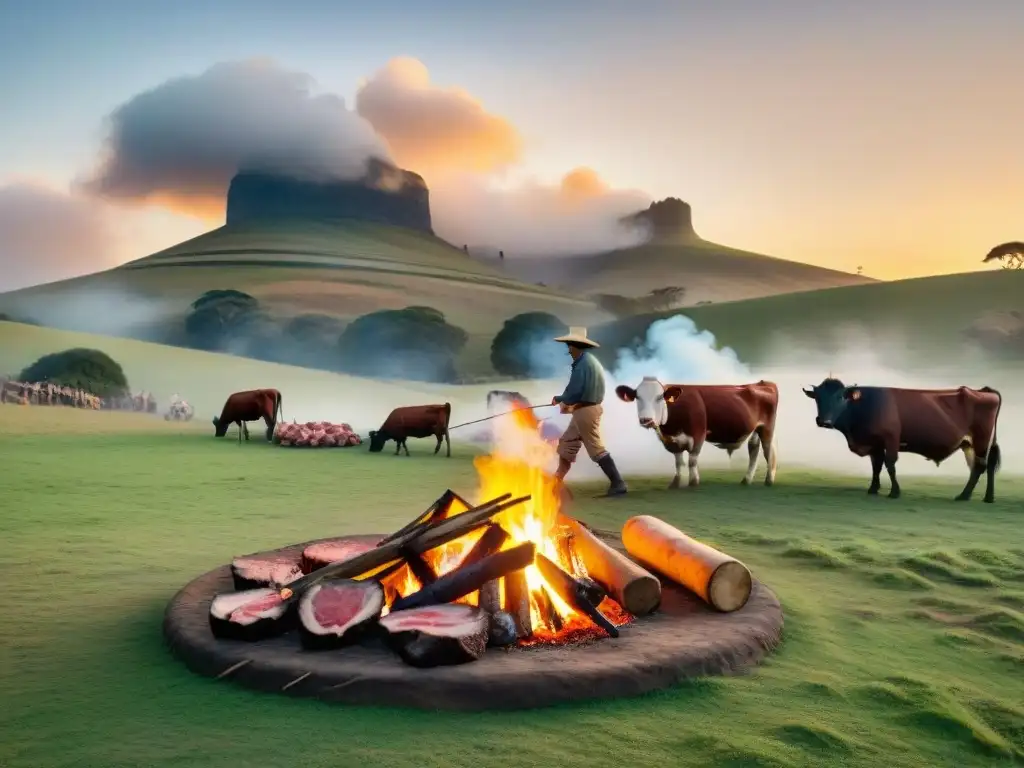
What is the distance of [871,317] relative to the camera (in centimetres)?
5103

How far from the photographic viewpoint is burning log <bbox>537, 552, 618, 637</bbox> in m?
5.05

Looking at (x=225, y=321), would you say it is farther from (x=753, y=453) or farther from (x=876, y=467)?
(x=876, y=467)

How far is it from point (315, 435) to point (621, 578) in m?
16.6

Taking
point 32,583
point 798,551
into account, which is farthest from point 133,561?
point 798,551

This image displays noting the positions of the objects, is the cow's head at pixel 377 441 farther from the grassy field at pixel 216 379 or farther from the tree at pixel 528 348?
the tree at pixel 528 348

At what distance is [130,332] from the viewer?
224 ft

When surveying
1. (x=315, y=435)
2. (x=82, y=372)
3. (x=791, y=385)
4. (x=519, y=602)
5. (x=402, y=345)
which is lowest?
(x=519, y=602)

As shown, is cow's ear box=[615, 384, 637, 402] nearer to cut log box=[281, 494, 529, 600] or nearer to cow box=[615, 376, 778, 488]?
cow box=[615, 376, 778, 488]

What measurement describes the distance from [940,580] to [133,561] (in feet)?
23.7

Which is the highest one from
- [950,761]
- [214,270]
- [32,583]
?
[214,270]

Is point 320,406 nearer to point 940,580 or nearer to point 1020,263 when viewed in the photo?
point 940,580

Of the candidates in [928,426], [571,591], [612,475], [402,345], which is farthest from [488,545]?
[402,345]

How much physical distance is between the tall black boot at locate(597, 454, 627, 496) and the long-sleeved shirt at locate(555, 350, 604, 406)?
45.9 inches

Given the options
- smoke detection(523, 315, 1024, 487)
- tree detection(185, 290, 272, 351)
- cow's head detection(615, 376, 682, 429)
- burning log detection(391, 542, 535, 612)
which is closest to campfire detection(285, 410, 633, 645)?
burning log detection(391, 542, 535, 612)
